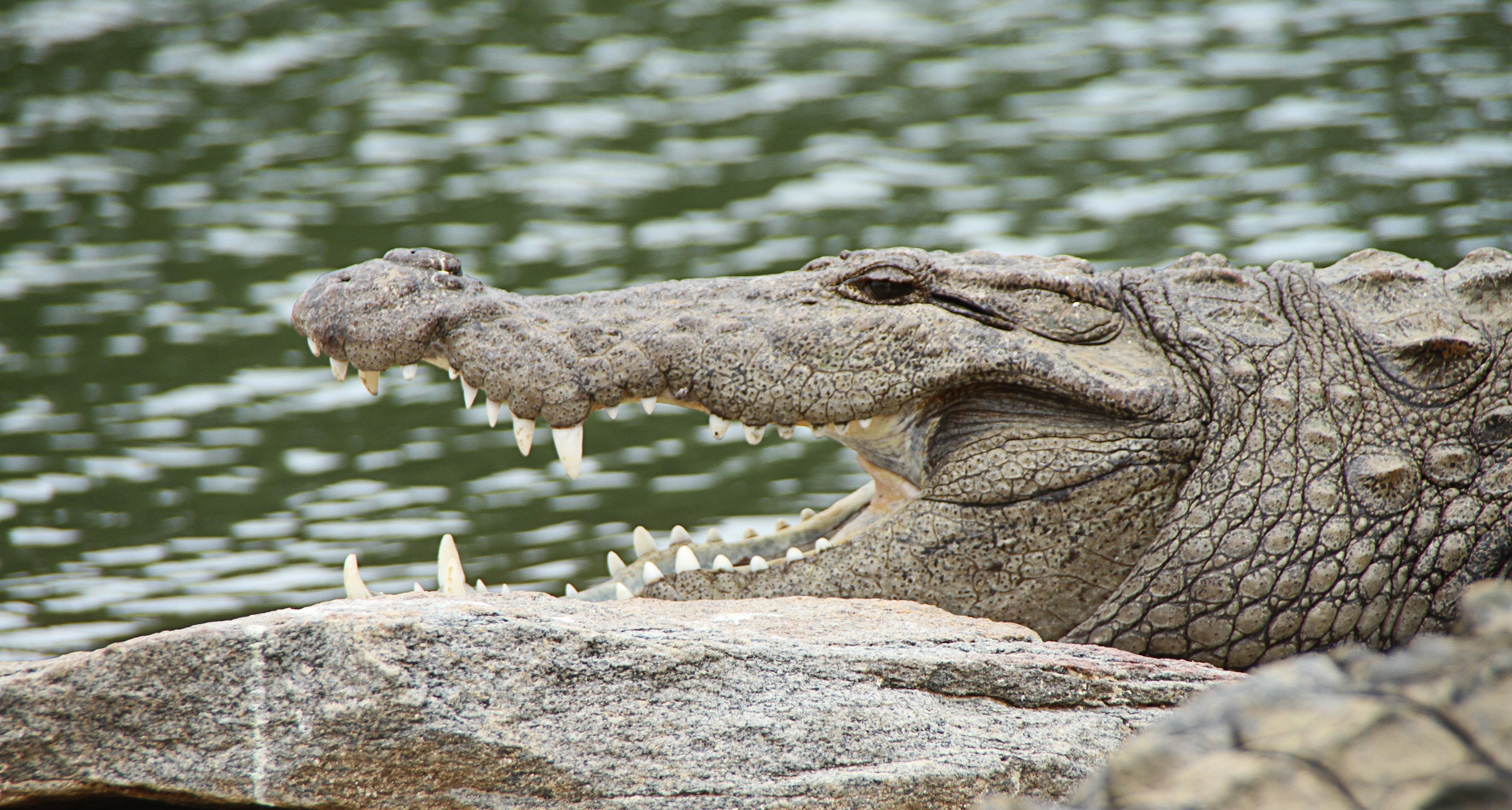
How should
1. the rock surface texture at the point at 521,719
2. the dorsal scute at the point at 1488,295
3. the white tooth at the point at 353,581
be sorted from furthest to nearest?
the dorsal scute at the point at 1488,295 → the white tooth at the point at 353,581 → the rock surface texture at the point at 521,719

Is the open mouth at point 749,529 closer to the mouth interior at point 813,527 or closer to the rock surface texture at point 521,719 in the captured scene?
the mouth interior at point 813,527

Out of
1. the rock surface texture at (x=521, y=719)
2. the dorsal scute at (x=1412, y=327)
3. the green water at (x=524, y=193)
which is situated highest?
the dorsal scute at (x=1412, y=327)

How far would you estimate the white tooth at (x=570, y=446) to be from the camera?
9.76 feet

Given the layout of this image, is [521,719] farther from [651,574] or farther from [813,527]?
[813,527]

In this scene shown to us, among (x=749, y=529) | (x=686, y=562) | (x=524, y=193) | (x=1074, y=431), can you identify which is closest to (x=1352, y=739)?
(x=1074, y=431)

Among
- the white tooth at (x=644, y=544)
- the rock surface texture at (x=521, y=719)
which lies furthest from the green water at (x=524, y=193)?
the rock surface texture at (x=521, y=719)

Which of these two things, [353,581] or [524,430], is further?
[524,430]

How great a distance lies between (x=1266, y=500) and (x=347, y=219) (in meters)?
6.79

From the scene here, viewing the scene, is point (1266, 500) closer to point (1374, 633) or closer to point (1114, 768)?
point (1374, 633)

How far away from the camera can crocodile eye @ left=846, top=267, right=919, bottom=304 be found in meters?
3.19

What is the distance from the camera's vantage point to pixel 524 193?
353 inches

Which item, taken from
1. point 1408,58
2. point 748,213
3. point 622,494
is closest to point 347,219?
point 748,213

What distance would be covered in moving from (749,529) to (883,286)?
69 cm

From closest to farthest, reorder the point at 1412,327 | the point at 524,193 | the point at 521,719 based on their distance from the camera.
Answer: the point at 521,719
the point at 1412,327
the point at 524,193
